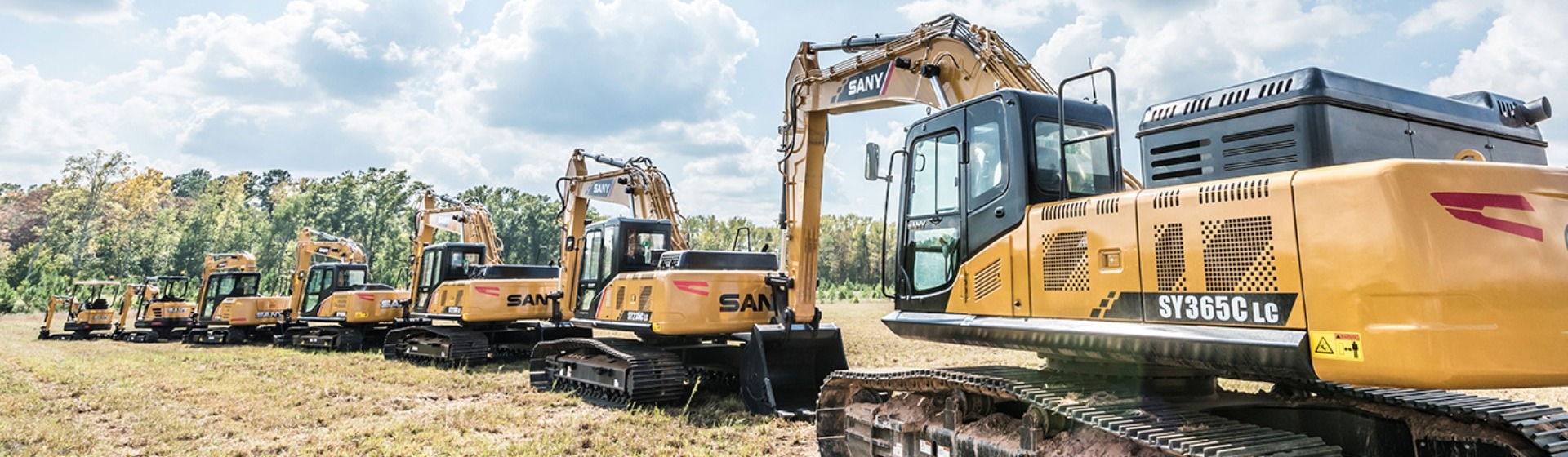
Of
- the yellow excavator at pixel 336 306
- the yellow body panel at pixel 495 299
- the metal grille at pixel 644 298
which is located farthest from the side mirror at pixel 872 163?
the yellow excavator at pixel 336 306

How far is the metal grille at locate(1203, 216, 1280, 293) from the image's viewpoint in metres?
3.47

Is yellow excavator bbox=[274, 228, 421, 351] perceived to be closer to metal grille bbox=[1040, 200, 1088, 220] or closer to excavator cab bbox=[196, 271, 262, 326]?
excavator cab bbox=[196, 271, 262, 326]

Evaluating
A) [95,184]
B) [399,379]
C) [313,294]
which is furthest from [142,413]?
[95,184]

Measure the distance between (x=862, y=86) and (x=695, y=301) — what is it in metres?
3.26

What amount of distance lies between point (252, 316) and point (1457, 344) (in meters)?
27.9

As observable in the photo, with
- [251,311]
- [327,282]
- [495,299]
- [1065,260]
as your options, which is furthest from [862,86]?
[251,311]

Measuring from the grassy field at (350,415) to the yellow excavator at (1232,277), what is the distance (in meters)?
2.21

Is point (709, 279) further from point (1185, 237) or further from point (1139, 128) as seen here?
point (1185, 237)

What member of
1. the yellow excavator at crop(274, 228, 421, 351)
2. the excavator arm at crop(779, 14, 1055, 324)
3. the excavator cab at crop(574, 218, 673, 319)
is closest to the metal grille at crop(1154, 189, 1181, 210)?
the excavator arm at crop(779, 14, 1055, 324)

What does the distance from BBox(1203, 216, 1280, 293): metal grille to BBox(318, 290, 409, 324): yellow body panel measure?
64.9ft

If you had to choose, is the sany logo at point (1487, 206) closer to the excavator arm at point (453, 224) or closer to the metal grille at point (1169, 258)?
the metal grille at point (1169, 258)

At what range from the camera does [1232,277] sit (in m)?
3.59

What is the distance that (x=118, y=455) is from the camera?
23.0ft

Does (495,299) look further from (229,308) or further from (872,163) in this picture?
(229,308)
